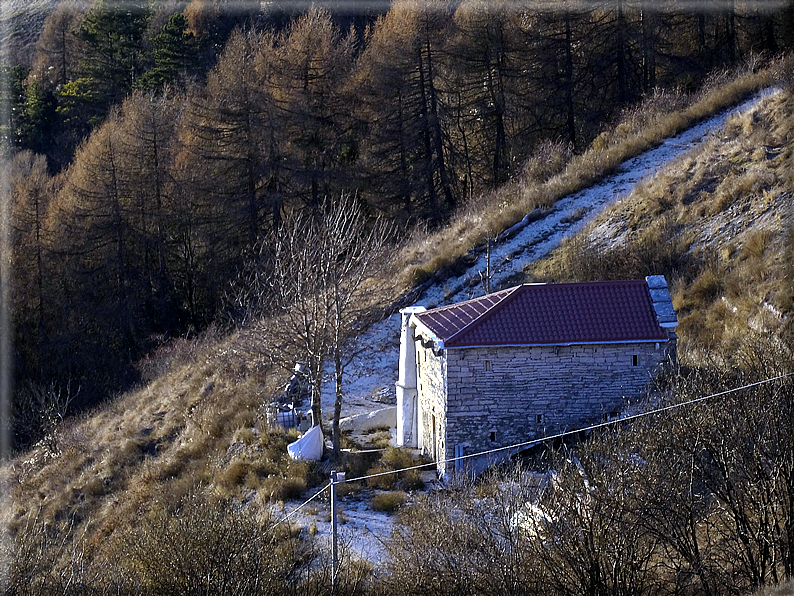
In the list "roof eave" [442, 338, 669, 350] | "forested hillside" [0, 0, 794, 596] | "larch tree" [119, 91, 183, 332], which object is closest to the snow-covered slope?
"forested hillside" [0, 0, 794, 596]

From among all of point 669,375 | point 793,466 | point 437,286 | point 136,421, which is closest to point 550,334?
point 669,375

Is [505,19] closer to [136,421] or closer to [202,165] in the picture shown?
[202,165]

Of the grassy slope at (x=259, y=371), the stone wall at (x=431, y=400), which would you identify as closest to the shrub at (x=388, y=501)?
the stone wall at (x=431, y=400)

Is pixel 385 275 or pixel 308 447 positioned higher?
pixel 385 275

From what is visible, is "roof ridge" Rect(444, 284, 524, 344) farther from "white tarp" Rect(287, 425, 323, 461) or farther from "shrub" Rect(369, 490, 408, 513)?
"white tarp" Rect(287, 425, 323, 461)

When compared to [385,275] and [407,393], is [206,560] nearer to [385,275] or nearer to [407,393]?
[407,393]

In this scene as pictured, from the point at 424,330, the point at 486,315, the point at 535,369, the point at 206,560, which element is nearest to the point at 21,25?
the point at 424,330

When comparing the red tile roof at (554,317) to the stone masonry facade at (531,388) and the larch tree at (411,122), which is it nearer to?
the stone masonry facade at (531,388)
